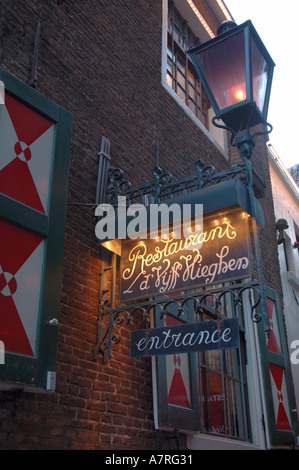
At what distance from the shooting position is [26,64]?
4289 mm

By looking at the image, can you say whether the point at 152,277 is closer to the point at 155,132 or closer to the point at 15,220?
the point at 15,220

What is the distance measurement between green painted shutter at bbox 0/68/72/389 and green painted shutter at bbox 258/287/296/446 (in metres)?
3.80

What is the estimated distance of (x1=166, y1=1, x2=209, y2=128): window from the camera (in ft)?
25.2

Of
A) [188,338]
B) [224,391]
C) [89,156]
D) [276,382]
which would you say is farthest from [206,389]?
[89,156]

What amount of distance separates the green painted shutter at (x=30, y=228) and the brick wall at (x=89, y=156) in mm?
516

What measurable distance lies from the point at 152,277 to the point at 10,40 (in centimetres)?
225

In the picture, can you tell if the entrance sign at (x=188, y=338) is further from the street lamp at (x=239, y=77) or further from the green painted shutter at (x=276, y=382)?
the green painted shutter at (x=276, y=382)

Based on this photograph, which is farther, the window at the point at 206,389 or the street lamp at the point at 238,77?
the window at the point at 206,389

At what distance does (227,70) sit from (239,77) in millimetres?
132

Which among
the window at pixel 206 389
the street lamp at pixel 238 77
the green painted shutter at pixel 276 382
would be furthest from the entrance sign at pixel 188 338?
the green painted shutter at pixel 276 382

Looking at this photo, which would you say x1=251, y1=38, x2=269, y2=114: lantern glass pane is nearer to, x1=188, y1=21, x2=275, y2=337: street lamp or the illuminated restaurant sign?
→ x1=188, y1=21, x2=275, y2=337: street lamp

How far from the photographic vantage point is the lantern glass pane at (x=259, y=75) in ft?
13.3

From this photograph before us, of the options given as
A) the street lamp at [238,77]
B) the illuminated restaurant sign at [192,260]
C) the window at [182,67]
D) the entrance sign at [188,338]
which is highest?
the window at [182,67]

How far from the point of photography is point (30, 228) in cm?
322
